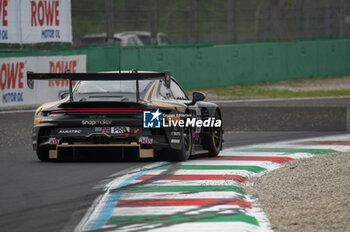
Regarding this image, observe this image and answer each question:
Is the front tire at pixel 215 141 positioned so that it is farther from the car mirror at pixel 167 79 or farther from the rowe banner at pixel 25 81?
the rowe banner at pixel 25 81

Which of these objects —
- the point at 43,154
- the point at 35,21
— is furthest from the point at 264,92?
the point at 43,154

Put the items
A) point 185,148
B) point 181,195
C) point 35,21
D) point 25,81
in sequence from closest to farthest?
point 181,195, point 185,148, point 25,81, point 35,21

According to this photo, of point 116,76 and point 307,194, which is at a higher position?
point 116,76

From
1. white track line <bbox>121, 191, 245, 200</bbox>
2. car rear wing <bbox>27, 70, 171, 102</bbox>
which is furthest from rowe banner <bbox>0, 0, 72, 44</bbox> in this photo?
white track line <bbox>121, 191, 245, 200</bbox>

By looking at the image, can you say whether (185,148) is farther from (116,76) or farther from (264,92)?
(264,92)

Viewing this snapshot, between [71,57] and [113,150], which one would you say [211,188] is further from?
[71,57]

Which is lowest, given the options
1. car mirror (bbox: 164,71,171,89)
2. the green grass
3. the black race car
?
the green grass

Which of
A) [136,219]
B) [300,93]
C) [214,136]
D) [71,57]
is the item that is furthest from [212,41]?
[136,219]

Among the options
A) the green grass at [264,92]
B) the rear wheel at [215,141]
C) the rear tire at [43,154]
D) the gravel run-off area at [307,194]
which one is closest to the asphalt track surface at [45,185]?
the rear tire at [43,154]

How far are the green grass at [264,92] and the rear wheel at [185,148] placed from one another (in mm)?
17047

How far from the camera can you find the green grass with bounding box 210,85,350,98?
98.3 feet

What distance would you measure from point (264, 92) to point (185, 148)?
19.0 meters

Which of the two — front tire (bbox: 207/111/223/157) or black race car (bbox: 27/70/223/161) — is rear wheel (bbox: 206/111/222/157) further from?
black race car (bbox: 27/70/223/161)

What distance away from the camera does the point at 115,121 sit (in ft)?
38.6
